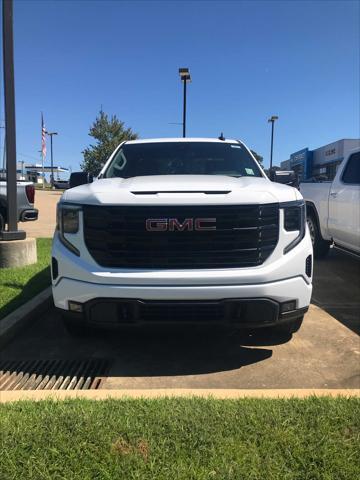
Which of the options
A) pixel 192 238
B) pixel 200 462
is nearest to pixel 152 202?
pixel 192 238

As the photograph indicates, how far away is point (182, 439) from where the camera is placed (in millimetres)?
2682

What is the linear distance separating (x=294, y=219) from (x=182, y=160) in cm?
185

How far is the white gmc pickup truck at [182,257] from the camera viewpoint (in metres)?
3.48

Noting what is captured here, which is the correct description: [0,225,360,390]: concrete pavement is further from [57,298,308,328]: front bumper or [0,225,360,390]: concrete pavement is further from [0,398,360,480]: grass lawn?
[0,398,360,480]: grass lawn

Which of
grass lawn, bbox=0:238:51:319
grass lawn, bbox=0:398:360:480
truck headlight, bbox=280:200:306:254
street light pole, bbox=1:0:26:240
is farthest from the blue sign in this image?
grass lawn, bbox=0:398:360:480

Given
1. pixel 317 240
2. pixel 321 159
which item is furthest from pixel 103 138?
pixel 317 240

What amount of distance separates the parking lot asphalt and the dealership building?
95.5 ft

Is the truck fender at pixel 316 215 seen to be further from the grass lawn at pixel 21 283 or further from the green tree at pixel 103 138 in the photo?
the green tree at pixel 103 138

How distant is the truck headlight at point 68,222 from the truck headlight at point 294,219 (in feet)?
5.09

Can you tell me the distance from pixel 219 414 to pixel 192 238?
124cm

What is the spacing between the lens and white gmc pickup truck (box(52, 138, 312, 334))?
137 inches

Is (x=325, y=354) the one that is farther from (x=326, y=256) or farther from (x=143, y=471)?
(x=326, y=256)

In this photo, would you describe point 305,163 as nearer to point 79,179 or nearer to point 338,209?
point 338,209

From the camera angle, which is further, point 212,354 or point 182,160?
point 182,160
